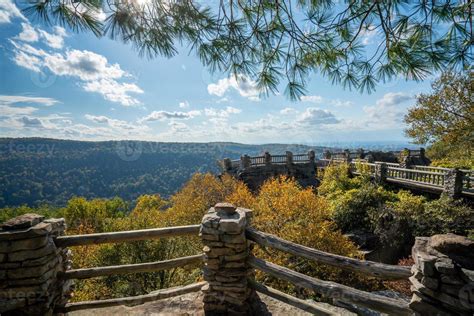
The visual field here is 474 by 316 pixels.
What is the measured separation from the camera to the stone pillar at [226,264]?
126 inches

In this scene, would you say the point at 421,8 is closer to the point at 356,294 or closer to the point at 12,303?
the point at 356,294

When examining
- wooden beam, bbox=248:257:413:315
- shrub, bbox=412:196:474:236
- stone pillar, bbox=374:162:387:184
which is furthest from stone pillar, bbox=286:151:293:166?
wooden beam, bbox=248:257:413:315

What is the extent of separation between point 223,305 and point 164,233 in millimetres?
1274

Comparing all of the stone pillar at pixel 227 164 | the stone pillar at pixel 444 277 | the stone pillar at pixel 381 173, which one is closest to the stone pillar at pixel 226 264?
the stone pillar at pixel 444 277

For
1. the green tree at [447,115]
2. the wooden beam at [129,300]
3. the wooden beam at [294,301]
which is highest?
the green tree at [447,115]

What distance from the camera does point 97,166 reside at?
284 feet

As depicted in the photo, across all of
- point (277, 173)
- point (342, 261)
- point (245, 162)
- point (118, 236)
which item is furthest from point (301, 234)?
point (277, 173)

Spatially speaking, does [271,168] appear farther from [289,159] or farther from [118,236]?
[118,236]

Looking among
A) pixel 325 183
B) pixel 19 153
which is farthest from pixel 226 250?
pixel 19 153

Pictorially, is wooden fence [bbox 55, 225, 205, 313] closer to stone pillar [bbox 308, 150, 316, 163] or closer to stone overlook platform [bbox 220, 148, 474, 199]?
stone overlook platform [bbox 220, 148, 474, 199]

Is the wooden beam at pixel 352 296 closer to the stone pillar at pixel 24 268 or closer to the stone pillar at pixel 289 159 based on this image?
the stone pillar at pixel 24 268

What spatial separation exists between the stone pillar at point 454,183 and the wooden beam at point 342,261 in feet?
42.8

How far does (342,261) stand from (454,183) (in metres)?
13.1

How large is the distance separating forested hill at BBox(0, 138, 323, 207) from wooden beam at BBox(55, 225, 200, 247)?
186 ft
